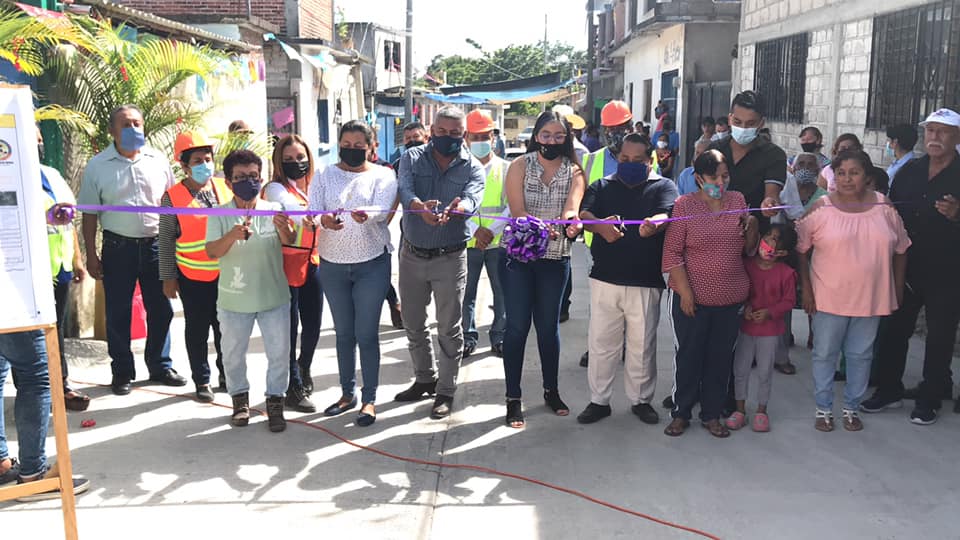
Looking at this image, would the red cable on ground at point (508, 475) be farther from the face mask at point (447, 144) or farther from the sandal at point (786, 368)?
the sandal at point (786, 368)

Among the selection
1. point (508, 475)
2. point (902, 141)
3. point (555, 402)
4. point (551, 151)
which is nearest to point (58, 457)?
point (508, 475)

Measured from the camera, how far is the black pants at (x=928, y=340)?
18.1ft

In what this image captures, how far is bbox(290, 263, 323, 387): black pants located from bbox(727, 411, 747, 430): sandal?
2720 mm

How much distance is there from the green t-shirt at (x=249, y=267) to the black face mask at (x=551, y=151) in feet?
5.58

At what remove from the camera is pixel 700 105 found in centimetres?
1948

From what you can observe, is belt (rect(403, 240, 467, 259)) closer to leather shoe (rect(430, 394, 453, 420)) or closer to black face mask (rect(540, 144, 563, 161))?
black face mask (rect(540, 144, 563, 161))

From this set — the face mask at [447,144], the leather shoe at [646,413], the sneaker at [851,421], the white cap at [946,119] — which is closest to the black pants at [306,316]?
the face mask at [447,144]

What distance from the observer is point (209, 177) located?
18.4 ft

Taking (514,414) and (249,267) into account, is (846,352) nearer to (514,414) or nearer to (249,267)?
(514,414)

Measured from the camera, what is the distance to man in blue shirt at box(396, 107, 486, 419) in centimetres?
546

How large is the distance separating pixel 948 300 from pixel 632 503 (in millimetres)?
2608

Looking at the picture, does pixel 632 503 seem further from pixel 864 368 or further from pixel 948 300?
pixel 948 300

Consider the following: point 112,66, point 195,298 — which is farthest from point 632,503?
point 112,66

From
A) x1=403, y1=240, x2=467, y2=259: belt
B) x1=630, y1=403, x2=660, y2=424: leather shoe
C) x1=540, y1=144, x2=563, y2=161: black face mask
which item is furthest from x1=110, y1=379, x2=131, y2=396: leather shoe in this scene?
x1=630, y1=403, x2=660, y2=424: leather shoe
